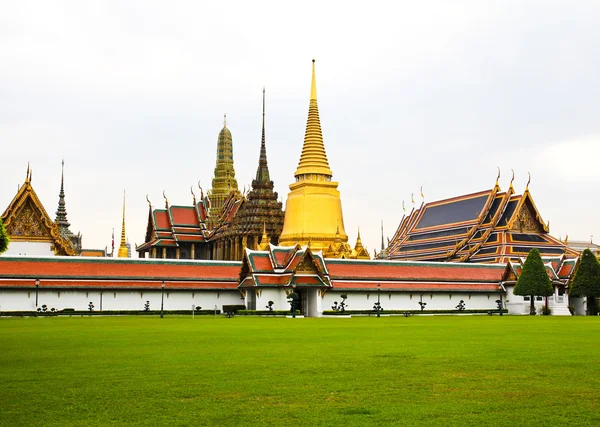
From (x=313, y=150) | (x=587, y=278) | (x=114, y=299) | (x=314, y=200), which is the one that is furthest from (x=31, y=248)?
(x=587, y=278)

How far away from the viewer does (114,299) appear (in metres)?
47.2

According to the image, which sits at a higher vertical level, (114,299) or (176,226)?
(176,226)

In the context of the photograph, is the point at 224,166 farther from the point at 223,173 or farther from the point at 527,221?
the point at 527,221

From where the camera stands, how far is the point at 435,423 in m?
8.90

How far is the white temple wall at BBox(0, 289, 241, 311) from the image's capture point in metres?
45.0

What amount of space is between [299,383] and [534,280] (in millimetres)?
40155

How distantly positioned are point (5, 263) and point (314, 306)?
56.8 feet

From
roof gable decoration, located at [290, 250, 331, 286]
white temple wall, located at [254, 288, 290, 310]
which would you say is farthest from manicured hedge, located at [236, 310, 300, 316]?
roof gable decoration, located at [290, 250, 331, 286]

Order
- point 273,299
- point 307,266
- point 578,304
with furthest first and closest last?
point 578,304 < point 307,266 < point 273,299

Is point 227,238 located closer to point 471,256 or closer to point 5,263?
point 471,256

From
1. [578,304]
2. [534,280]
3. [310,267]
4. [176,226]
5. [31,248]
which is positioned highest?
[176,226]

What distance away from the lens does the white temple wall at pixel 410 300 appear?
50594 mm

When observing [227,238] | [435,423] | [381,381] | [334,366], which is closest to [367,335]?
[334,366]

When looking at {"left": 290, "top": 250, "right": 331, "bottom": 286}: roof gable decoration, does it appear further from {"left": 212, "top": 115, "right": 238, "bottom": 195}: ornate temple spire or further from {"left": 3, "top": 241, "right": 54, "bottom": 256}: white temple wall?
{"left": 212, "top": 115, "right": 238, "bottom": 195}: ornate temple spire
